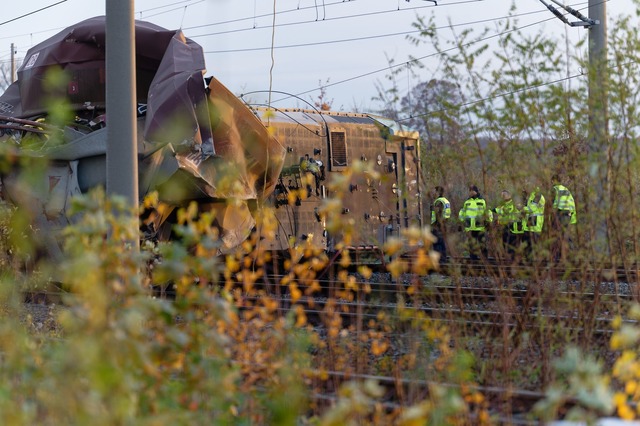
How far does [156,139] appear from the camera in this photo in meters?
11.1

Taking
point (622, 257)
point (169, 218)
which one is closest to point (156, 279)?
point (622, 257)

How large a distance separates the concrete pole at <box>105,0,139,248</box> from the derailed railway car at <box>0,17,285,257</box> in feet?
7.86

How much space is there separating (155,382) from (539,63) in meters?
4.54

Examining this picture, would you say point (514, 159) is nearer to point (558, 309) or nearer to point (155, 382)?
point (558, 309)

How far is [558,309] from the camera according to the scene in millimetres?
7188

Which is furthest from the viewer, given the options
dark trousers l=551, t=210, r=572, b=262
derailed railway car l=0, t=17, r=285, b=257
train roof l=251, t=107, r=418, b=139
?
train roof l=251, t=107, r=418, b=139

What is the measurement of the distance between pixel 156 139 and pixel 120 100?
3.10 m

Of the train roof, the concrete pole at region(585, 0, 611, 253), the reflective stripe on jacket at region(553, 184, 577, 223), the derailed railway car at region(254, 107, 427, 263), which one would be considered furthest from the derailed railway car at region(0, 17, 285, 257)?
the concrete pole at region(585, 0, 611, 253)

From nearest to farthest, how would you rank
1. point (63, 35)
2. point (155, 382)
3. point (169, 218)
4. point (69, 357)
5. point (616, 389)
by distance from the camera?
point (69, 357), point (155, 382), point (616, 389), point (169, 218), point (63, 35)

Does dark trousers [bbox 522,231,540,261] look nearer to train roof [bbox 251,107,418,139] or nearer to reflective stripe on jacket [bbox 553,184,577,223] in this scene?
reflective stripe on jacket [bbox 553,184,577,223]

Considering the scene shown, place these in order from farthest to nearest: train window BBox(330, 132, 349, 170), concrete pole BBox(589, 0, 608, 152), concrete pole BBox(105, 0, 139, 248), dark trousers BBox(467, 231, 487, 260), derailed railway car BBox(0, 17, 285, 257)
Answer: train window BBox(330, 132, 349, 170), derailed railway car BBox(0, 17, 285, 257), concrete pole BBox(105, 0, 139, 248), dark trousers BBox(467, 231, 487, 260), concrete pole BBox(589, 0, 608, 152)

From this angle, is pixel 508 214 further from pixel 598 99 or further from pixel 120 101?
pixel 120 101

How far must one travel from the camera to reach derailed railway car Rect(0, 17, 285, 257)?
11164 millimetres

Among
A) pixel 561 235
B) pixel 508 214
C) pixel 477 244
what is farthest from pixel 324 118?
pixel 561 235
